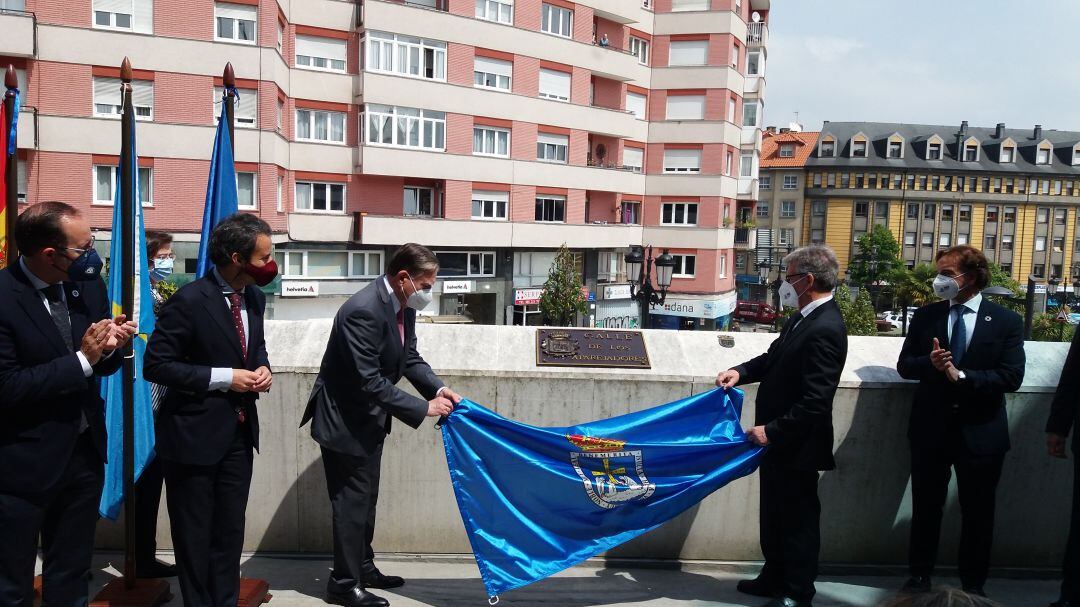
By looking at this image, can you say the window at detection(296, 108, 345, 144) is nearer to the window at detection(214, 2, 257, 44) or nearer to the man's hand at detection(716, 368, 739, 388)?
the window at detection(214, 2, 257, 44)

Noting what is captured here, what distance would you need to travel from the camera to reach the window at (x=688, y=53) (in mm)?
40031

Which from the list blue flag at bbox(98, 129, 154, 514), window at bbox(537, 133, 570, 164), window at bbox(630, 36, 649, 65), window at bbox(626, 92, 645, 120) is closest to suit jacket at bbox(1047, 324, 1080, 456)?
blue flag at bbox(98, 129, 154, 514)

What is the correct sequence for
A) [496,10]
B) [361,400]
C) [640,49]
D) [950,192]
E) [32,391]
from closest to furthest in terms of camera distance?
[32,391]
[361,400]
[496,10]
[640,49]
[950,192]

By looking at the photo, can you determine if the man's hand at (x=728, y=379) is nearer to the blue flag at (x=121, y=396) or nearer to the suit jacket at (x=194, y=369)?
the suit jacket at (x=194, y=369)

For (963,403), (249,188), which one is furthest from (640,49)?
(963,403)

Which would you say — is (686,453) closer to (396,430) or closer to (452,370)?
(452,370)

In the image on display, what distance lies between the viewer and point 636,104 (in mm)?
39562

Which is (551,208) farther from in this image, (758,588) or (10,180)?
(758,588)

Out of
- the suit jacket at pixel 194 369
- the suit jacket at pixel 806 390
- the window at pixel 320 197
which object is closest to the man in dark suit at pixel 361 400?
the suit jacket at pixel 194 369

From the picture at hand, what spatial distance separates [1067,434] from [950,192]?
8628 cm

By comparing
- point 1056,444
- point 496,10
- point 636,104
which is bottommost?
point 1056,444

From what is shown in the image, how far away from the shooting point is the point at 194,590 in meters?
3.85

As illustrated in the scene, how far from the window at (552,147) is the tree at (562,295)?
14.5 feet

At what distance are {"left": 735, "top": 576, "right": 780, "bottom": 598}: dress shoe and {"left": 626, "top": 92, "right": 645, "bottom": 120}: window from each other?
3557cm
